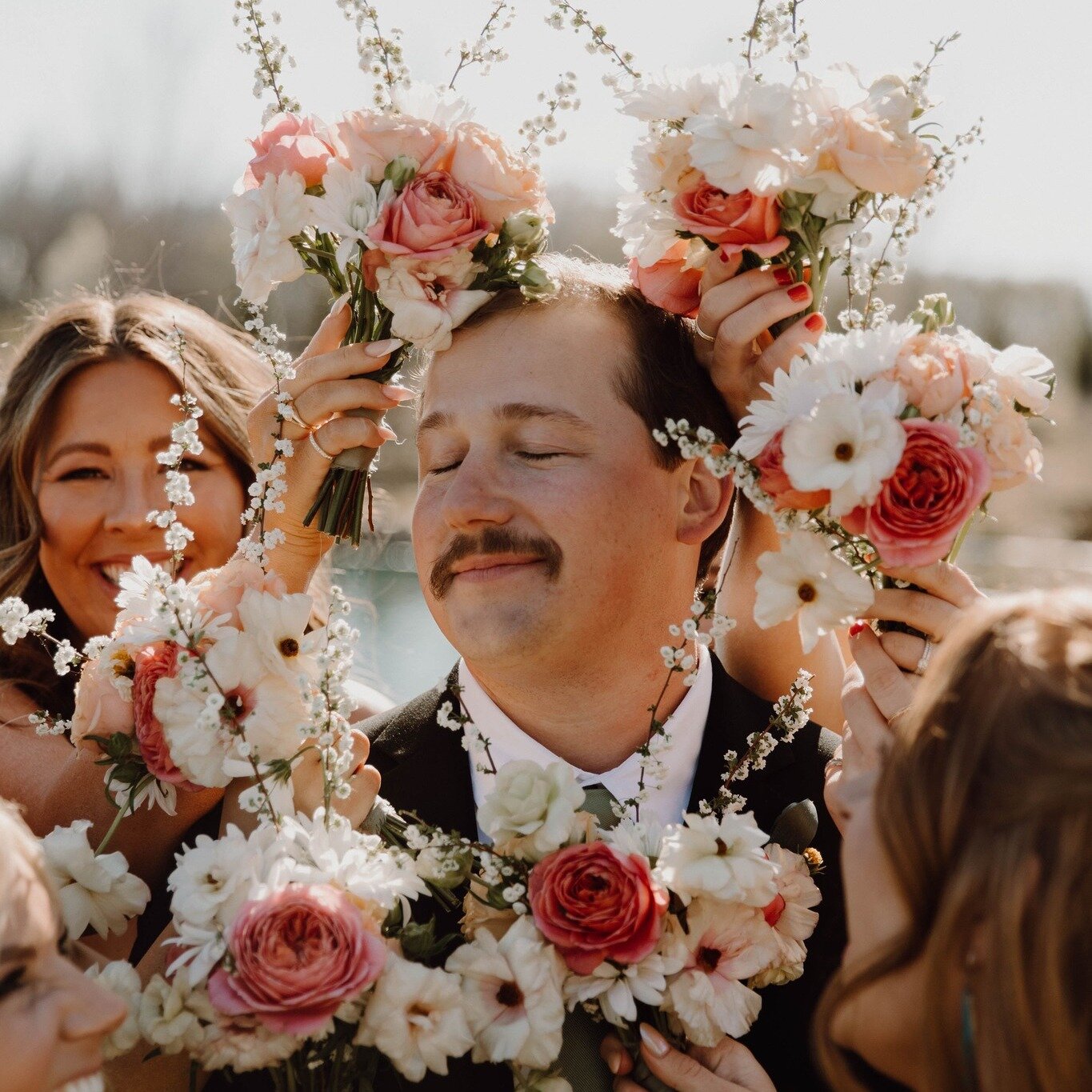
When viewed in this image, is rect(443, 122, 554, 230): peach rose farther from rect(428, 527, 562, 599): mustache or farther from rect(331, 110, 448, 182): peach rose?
rect(428, 527, 562, 599): mustache

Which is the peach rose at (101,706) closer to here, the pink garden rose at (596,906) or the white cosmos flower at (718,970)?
the pink garden rose at (596,906)

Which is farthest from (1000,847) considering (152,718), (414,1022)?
(152,718)

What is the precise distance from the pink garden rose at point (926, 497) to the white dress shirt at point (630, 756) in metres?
1.06

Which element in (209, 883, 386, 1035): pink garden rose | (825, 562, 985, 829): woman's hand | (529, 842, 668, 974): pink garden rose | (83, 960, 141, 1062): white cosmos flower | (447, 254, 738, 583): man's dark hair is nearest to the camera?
(209, 883, 386, 1035): pink garden rose

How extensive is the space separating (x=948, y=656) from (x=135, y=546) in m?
3.04

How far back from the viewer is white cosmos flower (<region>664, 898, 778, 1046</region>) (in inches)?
98.8

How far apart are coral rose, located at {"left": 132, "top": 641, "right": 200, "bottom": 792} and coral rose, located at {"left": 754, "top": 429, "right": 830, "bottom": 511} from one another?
1.31 m

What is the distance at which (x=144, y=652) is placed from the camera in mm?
2744

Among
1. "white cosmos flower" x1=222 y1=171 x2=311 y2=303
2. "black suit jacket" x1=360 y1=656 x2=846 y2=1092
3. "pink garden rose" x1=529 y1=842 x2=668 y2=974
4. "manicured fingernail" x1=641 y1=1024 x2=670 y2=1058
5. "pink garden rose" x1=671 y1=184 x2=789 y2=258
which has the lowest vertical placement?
"black suit jacket" x1=360 y1=656 x2=846 y2=1092

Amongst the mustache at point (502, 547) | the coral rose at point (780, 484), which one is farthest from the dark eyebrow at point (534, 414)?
A: the coral rose at point (780, 484)

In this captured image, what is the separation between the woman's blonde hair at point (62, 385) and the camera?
435 cm

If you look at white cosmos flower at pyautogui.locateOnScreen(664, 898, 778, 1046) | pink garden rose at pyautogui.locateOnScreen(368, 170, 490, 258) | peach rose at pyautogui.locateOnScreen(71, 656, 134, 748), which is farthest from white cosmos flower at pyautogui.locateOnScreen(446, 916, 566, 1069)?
pink garden rose at pyautogui.locateOnScreen(368, 170, 490, 258)

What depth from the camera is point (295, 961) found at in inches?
87.4

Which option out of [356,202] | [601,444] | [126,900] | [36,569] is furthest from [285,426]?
[36,569]
